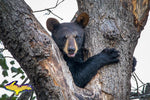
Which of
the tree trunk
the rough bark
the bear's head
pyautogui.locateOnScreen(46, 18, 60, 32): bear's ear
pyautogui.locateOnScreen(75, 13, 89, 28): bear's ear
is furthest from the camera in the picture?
pyautogui.locateOnScreen(46, 18, 60, 32): bear's ear

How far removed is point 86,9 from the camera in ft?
16.3

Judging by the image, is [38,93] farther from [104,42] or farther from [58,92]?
[104,42]

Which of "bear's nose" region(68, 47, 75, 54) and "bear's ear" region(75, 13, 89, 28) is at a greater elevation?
"bear's ear" region(75, 13, 89, 28)

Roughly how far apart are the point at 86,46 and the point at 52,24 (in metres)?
1.30

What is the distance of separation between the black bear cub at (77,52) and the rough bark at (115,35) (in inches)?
4.9

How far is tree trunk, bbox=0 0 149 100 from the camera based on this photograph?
10.6ft

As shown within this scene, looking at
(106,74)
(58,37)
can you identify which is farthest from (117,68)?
(58,37)

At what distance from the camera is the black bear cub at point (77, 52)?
14.2ft

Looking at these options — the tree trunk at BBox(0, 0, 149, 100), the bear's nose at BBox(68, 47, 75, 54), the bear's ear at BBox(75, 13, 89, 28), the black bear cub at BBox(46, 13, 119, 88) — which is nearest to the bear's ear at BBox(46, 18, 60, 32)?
the black bear cub at BBox(46, 13, 119, 88)

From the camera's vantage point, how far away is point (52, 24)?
5.63m

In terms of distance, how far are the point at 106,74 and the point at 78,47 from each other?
140 cm

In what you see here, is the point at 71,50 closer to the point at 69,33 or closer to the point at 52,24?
the point at 69,33

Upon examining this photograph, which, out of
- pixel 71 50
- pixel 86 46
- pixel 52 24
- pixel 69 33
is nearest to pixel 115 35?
pixel 86 46

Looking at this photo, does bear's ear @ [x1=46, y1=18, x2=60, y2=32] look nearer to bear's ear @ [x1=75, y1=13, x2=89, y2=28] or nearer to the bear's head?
the bear's head
